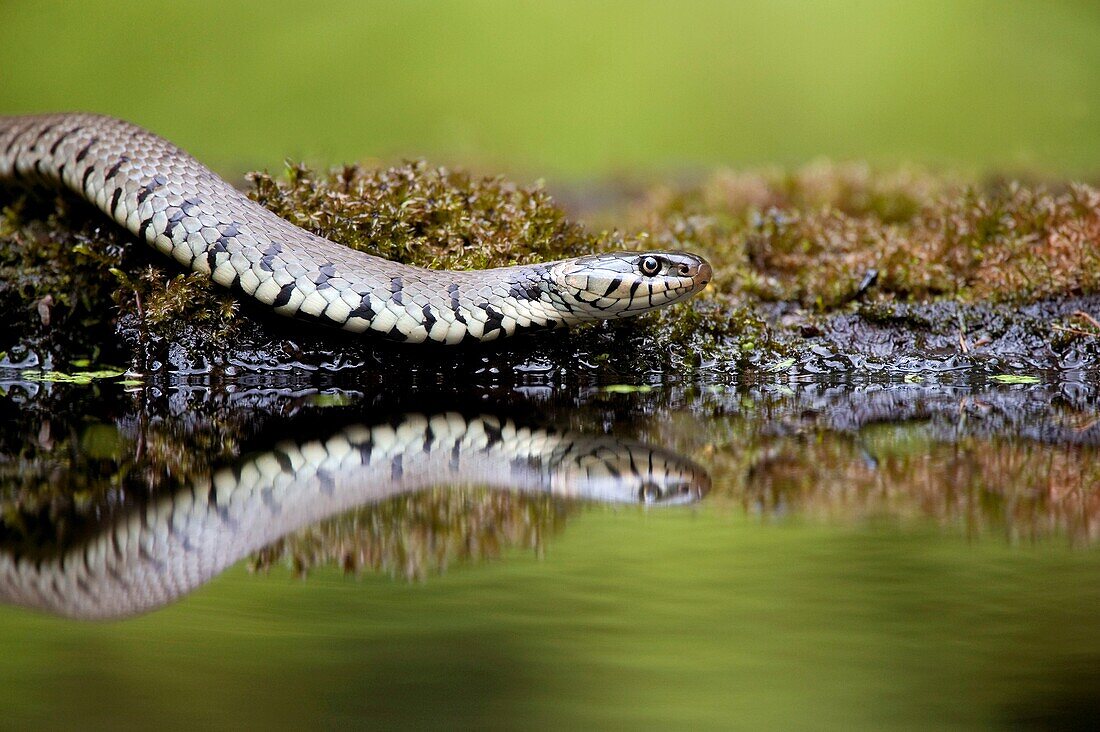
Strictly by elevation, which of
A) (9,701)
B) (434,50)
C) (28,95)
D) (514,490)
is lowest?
(9,701)

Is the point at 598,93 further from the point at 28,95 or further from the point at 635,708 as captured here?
the point at 635,708

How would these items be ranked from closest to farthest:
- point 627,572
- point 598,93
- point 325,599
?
point 325,599, point 627,572, point 598,93

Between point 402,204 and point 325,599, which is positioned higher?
point 402,204

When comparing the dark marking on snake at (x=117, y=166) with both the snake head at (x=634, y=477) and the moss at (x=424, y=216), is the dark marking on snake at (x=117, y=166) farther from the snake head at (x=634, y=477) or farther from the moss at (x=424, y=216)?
the snake head at (x=634, y=477)

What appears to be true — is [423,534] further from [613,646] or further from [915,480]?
[915,480]

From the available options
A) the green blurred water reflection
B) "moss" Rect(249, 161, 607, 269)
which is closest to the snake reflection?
the green blurred water reflection

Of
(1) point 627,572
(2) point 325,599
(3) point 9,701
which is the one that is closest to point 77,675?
(3) point 9,701
